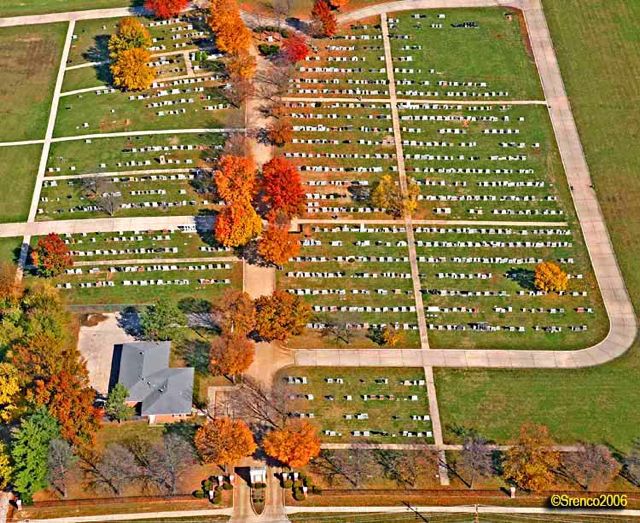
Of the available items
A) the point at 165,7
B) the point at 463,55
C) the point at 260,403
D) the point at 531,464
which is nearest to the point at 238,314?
the point at 260,403

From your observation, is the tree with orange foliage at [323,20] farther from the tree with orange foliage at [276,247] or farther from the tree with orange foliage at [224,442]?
the tree with orange foliage at [224,442]

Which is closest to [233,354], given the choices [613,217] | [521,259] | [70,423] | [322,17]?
[70,423]

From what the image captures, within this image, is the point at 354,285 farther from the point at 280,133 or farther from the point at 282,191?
the point at 280,133

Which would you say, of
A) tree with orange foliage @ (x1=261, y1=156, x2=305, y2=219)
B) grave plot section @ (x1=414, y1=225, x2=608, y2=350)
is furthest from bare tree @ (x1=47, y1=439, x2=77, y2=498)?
grave plot section @ (x1=414, y1=225, x2=608, y2=350)

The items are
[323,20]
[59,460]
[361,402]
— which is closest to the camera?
[59,460]

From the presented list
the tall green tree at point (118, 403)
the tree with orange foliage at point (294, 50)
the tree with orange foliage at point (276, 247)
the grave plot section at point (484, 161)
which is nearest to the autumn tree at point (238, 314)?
the tree with orange foliage at point (276, 247)

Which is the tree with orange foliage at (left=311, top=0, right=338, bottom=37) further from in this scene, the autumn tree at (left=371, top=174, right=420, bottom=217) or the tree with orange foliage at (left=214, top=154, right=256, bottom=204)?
the tree with orange foliage at (left=214, top=154, right=256, bottom=204)
